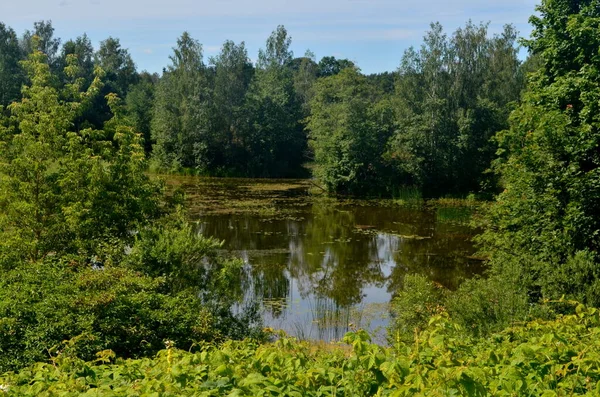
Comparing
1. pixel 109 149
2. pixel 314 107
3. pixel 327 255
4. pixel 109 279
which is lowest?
pixel 327 255

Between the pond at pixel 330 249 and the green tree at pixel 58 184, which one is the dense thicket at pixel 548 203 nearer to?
the pond at pixel 330 249

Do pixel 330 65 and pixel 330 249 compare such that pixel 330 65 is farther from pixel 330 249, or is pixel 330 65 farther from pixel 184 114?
pixel 330 249

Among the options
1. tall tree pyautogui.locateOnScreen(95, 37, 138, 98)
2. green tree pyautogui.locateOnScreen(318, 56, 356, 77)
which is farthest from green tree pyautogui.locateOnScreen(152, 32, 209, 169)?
green tree pyautogui.locateOnScreen(318, 56, 356, 77)

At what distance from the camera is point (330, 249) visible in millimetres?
18453

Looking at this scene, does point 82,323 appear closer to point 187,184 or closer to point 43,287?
point 43,287

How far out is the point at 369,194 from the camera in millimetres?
32469

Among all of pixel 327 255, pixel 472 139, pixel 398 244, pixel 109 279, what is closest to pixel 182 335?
pixel 109 279

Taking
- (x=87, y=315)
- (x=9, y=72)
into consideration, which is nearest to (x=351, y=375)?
(x=87, y=315)

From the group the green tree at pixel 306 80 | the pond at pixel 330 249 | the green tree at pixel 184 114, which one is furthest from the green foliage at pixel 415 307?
the green tree at pixel 306 80

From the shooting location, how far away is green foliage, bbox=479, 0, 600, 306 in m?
9.30

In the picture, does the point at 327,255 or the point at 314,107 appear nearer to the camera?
the point at 327,255

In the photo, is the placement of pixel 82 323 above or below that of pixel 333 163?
below

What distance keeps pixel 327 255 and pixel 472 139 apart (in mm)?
19296

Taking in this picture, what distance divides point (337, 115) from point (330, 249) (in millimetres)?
17364
